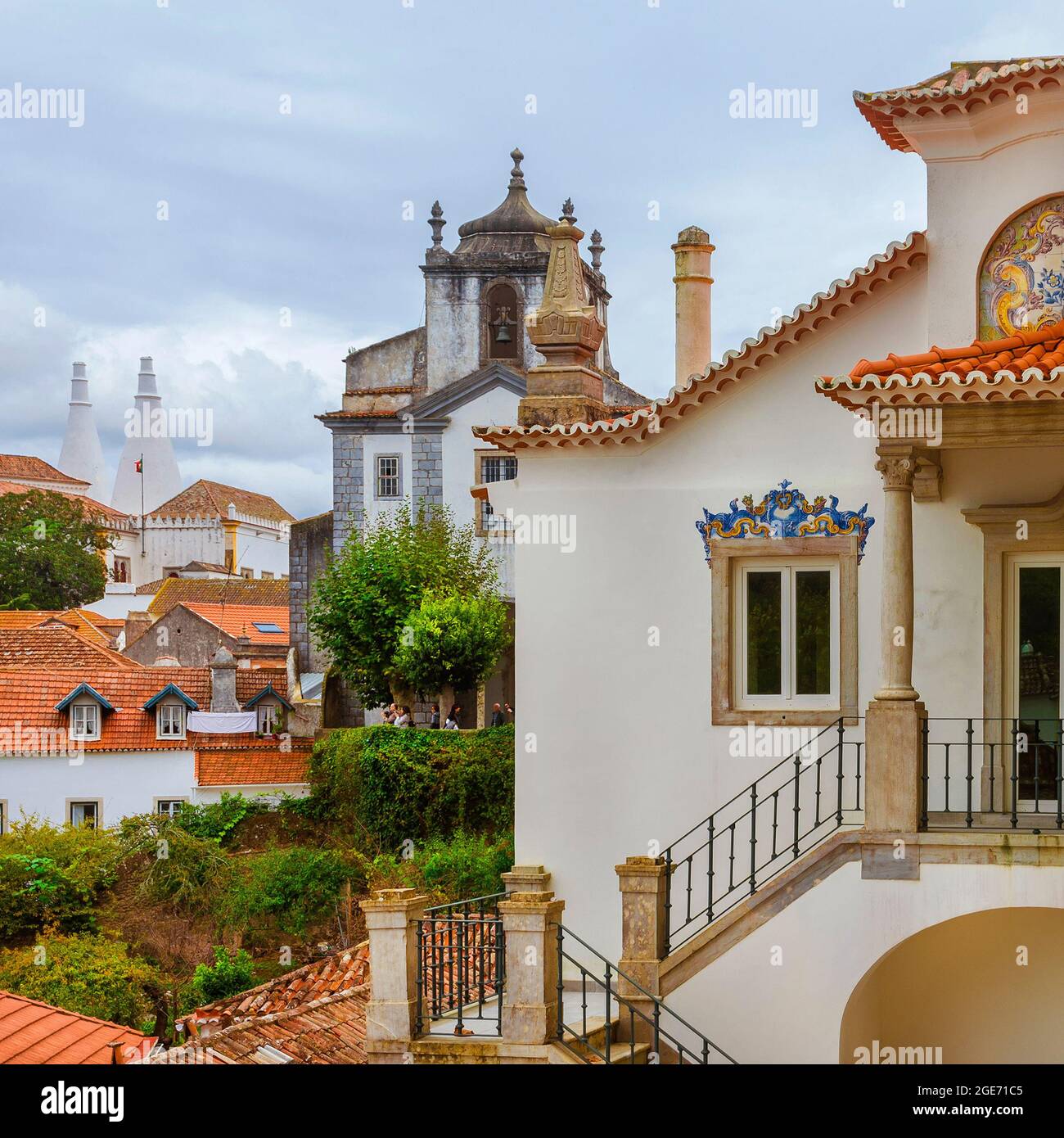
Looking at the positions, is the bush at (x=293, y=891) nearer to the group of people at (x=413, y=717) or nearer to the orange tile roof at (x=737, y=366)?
the group of people at (x=413, y=717)

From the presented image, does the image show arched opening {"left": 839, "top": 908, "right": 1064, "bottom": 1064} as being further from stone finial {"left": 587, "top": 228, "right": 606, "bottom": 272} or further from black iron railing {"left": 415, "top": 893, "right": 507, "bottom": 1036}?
stone finial {"left": 587, "top": 228, "right": 606, "bottom": 272}

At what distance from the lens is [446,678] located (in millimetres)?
36375

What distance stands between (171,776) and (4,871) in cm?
727

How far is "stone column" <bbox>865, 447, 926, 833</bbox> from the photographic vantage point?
14.1m

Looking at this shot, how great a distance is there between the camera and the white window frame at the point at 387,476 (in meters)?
46.8

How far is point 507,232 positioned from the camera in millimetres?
48531

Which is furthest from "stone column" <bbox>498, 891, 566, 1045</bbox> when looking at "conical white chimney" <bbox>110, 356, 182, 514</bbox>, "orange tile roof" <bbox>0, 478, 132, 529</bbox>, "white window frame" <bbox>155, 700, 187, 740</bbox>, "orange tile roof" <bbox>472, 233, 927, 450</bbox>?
"conical white chimney" <bbox>110, 356, 182, 514</bbox>

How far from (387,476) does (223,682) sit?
6.87 meters

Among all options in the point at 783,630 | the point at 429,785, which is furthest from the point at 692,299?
the point at 429,785

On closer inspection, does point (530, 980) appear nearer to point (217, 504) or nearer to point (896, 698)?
point (896, 698)

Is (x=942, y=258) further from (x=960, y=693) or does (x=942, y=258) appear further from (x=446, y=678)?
(x=446, y=678)

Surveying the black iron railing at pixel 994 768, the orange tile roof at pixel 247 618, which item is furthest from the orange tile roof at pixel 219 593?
the black iron railing at pixel 994 768

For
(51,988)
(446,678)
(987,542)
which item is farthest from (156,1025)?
(987,542)

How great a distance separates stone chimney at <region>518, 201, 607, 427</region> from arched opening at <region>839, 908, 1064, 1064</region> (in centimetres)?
638
